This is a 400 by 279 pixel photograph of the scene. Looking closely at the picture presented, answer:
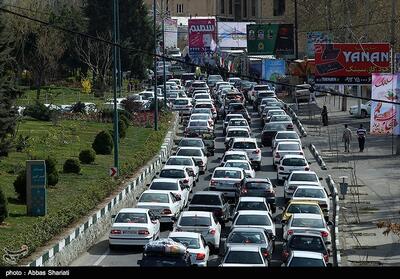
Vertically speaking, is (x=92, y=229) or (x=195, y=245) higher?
(x=195, y=245)

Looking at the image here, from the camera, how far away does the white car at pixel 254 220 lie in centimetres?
2766

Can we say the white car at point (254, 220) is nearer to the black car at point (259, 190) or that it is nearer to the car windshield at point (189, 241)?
the car windshield at point (189, 241)

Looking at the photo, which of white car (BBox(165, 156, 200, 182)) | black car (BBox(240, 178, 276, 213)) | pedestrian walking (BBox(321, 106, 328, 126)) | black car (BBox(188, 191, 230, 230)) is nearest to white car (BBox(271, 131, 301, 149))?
white car (BBox(165, 156, 200, 182))

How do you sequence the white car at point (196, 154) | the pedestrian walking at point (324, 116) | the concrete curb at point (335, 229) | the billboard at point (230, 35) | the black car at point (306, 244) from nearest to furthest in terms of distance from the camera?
the black car at point (306, 244) < the concrete curb at point (335, 229) < the white car at point (196, 154) < the pedestrian walking at point (324, 116) < the billboard at point (230, 35)

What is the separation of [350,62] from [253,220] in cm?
2982

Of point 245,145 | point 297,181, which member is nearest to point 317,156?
point 245,145

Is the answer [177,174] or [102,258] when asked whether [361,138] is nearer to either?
[177,174]

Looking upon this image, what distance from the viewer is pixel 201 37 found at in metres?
103

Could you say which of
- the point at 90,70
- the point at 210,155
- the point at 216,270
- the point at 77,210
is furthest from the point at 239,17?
the point at 216,270

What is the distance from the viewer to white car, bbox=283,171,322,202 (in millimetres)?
35906

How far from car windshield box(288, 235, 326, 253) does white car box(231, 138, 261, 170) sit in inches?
835

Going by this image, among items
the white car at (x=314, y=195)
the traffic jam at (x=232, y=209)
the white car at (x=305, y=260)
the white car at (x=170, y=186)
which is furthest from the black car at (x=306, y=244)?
the white car at (x=170, y=186)

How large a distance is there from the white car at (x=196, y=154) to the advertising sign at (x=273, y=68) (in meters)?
27.0

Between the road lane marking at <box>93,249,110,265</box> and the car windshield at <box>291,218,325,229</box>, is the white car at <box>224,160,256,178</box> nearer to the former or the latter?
the car windshield at <box>291,218,325,229</box>
